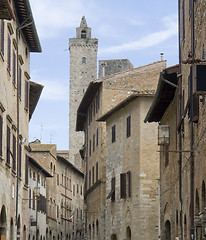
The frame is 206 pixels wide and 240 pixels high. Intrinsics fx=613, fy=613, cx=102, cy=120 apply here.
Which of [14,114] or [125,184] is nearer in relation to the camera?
[14,114]

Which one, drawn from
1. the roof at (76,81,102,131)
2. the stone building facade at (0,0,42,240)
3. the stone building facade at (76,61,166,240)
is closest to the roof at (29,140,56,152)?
the roof at (76,81,102,131)

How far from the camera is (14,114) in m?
22.9

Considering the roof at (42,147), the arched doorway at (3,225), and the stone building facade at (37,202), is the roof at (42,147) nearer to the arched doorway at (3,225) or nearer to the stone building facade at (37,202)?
the stone building facade at (37,202)

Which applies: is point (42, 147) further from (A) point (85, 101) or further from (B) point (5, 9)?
(B) point (5, 9)

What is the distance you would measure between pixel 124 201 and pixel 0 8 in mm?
21491

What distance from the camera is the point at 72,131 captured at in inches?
3664

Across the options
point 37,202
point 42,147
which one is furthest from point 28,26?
point 42,147

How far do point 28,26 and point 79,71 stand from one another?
71.5 m

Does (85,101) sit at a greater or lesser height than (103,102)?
greater

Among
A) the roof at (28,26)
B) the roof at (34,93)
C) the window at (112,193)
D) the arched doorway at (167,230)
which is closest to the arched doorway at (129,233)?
the window at (112,193)

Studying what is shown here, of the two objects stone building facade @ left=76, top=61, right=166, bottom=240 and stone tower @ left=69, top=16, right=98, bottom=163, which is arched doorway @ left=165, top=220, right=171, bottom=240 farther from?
stone tower @ left=69, top=16, right=98, bottom=163

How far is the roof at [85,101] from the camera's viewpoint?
39897mm

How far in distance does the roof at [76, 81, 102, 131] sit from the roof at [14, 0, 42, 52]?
12.3 m

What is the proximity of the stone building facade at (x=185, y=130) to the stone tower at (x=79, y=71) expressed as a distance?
216 ft
